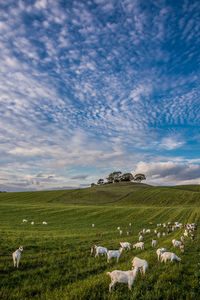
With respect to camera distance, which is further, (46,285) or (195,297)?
(46,285)

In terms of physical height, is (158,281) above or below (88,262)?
above

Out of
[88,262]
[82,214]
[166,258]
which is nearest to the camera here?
[166,258]

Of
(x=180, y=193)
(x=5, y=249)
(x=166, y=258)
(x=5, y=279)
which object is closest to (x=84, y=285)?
(x=5, y=279)

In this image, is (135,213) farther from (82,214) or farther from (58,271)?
(58,271)

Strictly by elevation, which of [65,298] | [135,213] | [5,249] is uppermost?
[65,298]

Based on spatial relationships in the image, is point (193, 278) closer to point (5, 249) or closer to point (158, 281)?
point (158, 281)

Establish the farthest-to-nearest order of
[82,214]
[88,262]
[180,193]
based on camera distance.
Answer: [180,193], [82,214], [88,262]

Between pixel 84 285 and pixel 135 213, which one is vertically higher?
pixel 84 285

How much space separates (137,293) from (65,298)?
2.46 metres

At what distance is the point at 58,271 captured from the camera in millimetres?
9023

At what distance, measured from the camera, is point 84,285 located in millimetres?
6719

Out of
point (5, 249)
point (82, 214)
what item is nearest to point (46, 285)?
point (5, 249)

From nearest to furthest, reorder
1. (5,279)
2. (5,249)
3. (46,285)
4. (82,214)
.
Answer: (46,285), (5,279), (5,249), (82,214)

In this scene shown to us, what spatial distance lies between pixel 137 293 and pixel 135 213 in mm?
43207
